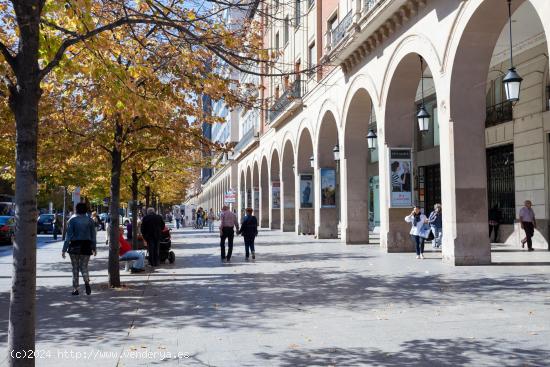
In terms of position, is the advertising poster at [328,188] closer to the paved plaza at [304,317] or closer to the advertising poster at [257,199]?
the paved plaza at [304,317]

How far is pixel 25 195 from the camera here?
180 inches

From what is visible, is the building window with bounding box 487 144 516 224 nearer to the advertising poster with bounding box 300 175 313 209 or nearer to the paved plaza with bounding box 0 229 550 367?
the paved plaza with bounding box 0 229 550 367

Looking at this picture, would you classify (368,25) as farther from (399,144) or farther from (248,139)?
(248,139)

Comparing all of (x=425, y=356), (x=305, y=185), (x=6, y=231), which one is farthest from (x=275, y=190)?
(x=425, y=356)

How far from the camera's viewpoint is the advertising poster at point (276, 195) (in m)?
37.2

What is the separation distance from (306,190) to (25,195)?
2552cm

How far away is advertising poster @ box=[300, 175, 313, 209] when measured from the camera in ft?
97.6

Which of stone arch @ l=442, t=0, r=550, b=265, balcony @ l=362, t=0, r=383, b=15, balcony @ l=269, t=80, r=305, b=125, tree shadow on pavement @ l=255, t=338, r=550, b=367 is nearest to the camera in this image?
tree shadow on pavement @ l=255, t=338, r=550, b=367

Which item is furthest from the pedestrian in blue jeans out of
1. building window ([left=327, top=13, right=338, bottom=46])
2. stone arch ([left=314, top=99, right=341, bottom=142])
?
building window ([left=327, top=13, right=338, bottom=46])

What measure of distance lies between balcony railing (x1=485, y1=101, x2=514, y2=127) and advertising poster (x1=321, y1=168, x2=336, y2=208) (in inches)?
291

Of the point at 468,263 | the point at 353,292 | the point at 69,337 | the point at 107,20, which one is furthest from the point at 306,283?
the point at 107,20

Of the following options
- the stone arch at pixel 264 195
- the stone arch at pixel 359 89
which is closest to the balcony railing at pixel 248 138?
the stone arch at pixel 264 195

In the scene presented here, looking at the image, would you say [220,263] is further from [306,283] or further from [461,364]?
[461,364]

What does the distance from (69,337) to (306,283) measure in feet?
18.4
